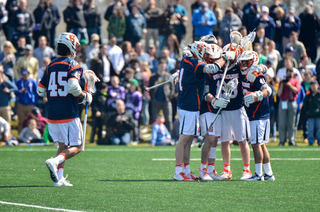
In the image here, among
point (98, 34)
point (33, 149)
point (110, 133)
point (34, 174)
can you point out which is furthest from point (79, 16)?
point (34, 174)

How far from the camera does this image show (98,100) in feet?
53.8

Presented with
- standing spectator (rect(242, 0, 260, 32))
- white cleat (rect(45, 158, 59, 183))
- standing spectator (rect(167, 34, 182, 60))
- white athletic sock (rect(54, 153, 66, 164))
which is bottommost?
white cleat (rect(45, 158, 59, 183))

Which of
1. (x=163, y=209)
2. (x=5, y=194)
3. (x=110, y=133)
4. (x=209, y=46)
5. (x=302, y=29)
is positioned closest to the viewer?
(x=163, y=209)

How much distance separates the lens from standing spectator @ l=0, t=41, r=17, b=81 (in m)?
17.0

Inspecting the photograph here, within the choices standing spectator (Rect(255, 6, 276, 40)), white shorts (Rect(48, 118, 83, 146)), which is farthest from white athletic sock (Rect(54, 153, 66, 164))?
standing spectator (Rect(255, 6, 276, 40))

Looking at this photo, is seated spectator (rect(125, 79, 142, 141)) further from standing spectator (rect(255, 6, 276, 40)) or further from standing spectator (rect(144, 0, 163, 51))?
standing spectator (rect(255, 6, 276, 40))

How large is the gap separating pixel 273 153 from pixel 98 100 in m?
6.00

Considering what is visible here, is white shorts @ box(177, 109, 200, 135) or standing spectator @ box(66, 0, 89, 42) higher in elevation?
standing spectator @ box(66, 0, 89, 42)

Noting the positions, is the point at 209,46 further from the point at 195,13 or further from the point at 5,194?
the point at 195,13

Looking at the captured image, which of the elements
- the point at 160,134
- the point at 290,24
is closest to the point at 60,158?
the point at 160,134

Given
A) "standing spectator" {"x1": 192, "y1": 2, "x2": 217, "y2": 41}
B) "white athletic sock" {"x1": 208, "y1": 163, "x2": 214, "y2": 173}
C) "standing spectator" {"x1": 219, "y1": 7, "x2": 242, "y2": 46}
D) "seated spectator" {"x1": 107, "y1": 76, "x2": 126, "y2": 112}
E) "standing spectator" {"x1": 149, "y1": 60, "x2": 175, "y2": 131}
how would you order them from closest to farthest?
1. "white athletic sock" {"x1": 208, "y1": 163, "x2": 214, "y2": 173}
2. "seated spectator" {"x1": 107, "y1": 76, "x2": 126, "y2": 112}
3. "standing spectator" {"x1": 149, "y1": 60, "x2": 175, "y2": 131}
4. "standing spectator" {"x1": 219, "y1": 7, "x2": 242, "y2": 46}
5. "standing spectator" {"x1": 192, "y1": 2, "x2": 217, "y2": 41}

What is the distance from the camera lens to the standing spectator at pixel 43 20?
18.1m

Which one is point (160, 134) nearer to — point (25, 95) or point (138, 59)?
point (138, 59)

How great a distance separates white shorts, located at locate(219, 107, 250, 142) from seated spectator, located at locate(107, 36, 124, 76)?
9028 millimetres
